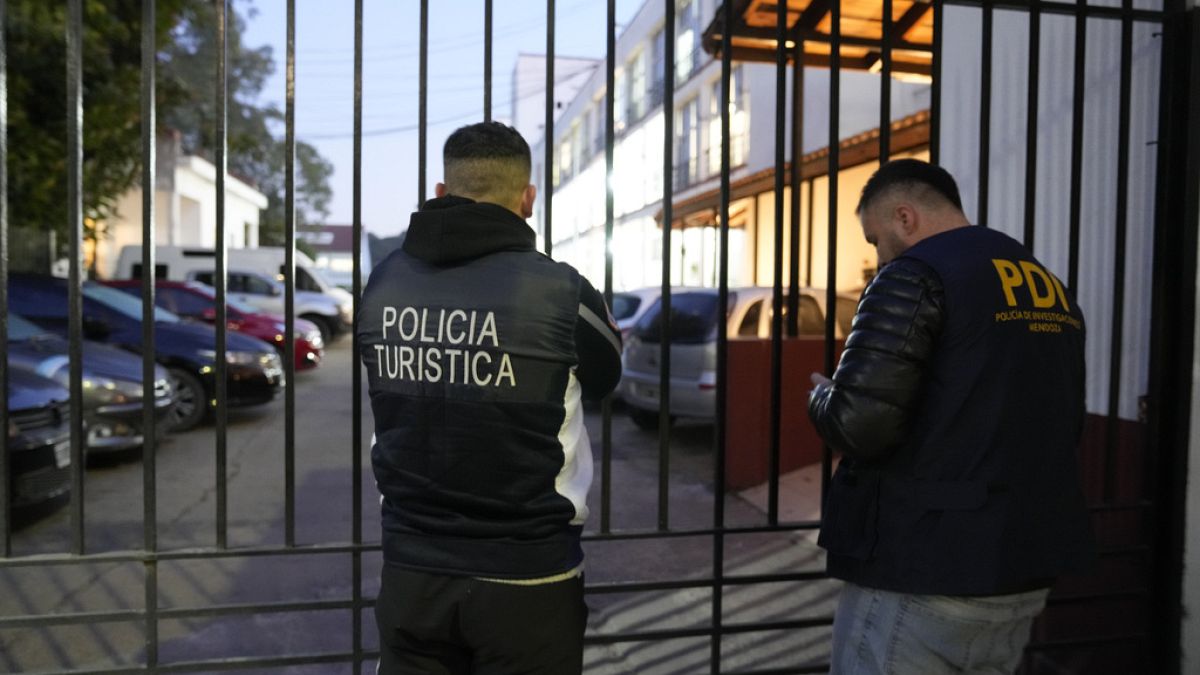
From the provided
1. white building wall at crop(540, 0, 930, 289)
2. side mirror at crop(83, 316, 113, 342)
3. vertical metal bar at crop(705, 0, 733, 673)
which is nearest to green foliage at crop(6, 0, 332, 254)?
side mirror at crop(83, 316, 113, 342)

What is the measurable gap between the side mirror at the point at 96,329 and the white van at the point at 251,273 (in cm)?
775

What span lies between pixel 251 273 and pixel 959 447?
17.2 metres

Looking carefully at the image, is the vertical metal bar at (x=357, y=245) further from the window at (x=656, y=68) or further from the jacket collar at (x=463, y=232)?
the window at (x=656, y=68)

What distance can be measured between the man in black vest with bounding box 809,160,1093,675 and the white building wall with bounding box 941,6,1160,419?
1.57 m

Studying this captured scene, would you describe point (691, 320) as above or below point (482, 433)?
above

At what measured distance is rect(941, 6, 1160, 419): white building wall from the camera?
3652mm

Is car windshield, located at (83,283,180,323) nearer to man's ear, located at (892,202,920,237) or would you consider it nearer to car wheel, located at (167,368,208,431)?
car wheel, located at (167,368,208,431)

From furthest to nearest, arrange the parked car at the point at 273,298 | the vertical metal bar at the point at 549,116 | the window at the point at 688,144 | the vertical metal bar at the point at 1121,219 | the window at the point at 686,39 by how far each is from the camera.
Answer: the window at the point at 688,144 → the window at the point at 686,39 → the parked car at the point at 273,298 → the vertical metal bar at the point at 1121,219 → the vertical metal bar at the point at 549,116

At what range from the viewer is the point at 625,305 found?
11719 mm

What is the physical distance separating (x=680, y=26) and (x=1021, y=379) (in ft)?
82.8

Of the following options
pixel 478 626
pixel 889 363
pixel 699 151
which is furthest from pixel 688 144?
pixel 478 626

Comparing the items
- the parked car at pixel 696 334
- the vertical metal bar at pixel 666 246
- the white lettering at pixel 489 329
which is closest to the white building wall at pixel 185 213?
the parked car at pixel 696 334

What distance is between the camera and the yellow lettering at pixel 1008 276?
6.88ft

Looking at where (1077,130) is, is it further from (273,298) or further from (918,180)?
(273,298)
